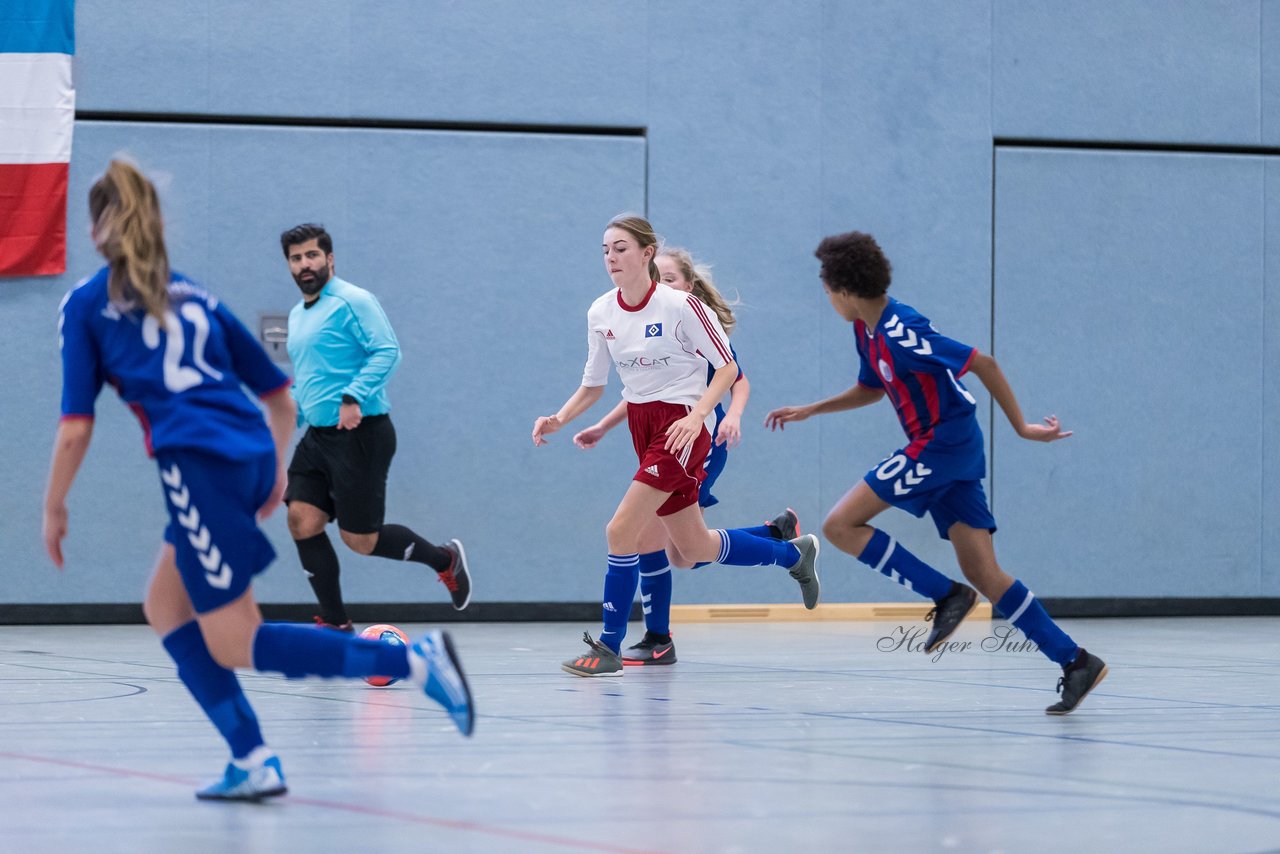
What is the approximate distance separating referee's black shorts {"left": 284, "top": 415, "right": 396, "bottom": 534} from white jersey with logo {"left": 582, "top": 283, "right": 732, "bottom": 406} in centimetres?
116

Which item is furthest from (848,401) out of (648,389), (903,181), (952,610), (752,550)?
(903,181)

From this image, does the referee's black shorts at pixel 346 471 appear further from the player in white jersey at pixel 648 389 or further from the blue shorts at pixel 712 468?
the blue shorts at pixel 712 468

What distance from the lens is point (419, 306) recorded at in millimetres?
9602

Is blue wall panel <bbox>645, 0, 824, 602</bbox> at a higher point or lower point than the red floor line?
higher

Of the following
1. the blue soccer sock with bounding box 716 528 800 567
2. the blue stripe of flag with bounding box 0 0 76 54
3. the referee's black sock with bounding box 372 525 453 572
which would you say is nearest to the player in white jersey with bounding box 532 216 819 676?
the blue soccer sock with bounding box 716 528 800 567

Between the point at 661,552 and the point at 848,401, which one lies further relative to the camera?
the point at 661,552

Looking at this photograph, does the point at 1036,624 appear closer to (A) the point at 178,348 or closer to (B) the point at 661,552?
(B) the point at 661,552

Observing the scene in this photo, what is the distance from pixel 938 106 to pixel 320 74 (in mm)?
3987

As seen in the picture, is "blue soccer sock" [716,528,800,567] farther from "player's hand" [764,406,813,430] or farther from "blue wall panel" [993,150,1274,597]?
"blue wall panel" [993,150,1274,597]

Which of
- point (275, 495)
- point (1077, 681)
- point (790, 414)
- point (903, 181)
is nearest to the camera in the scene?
point (275, 495)

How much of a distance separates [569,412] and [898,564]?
1623mm

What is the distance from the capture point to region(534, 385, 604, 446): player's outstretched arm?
6.43 m

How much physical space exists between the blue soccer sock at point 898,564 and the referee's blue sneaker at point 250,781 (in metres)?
2.71

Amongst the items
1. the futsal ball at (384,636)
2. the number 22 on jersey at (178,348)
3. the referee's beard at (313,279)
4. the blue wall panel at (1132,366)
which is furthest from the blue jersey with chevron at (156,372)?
the blue wall panel at (1132,366)
